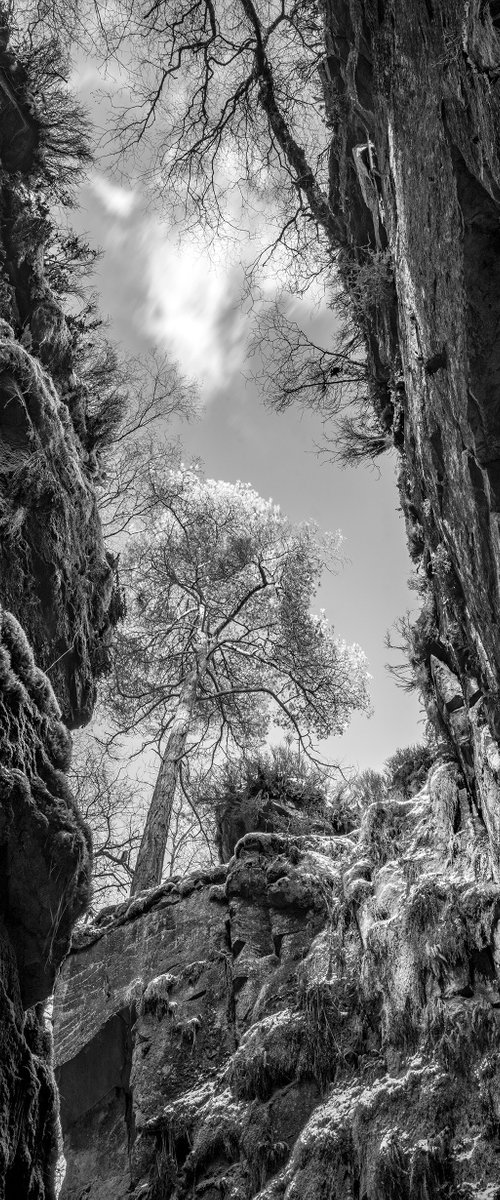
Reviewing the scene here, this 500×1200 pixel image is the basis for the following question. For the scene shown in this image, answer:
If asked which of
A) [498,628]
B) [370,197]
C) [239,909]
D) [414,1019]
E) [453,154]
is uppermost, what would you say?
[370,197]

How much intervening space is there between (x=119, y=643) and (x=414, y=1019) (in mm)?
9525

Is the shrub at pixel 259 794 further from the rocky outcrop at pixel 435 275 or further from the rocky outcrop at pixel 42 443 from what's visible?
the rocky outcrop at pixel 435 275

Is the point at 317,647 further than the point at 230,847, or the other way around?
the point at 317,647

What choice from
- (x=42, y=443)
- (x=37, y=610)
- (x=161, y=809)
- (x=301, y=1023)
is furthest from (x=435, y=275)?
(x=161, y=809)

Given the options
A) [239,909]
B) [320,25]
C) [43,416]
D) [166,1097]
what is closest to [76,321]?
[43,416]

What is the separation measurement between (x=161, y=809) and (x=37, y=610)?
14.2 feet

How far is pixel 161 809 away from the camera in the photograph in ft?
34.8

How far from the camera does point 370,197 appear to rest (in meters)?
7.28

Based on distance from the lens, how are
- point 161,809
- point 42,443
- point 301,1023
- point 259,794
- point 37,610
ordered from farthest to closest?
1. point 161,809
2. point 259,794
3. point 42,443
4. point 37,610
5. point 301,1023

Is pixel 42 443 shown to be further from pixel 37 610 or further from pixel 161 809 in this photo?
pixel 161 809

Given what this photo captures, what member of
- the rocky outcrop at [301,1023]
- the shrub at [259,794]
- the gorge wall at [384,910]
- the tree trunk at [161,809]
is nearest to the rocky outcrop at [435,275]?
the gorge wall at [384,910]

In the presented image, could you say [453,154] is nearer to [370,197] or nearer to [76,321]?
[370,197]

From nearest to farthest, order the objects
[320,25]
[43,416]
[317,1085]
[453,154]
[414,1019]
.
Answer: [453,154]
[414,1019]
[317,1085]
[43,416]
[320,25]

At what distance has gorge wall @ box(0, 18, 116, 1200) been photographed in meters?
4.89
